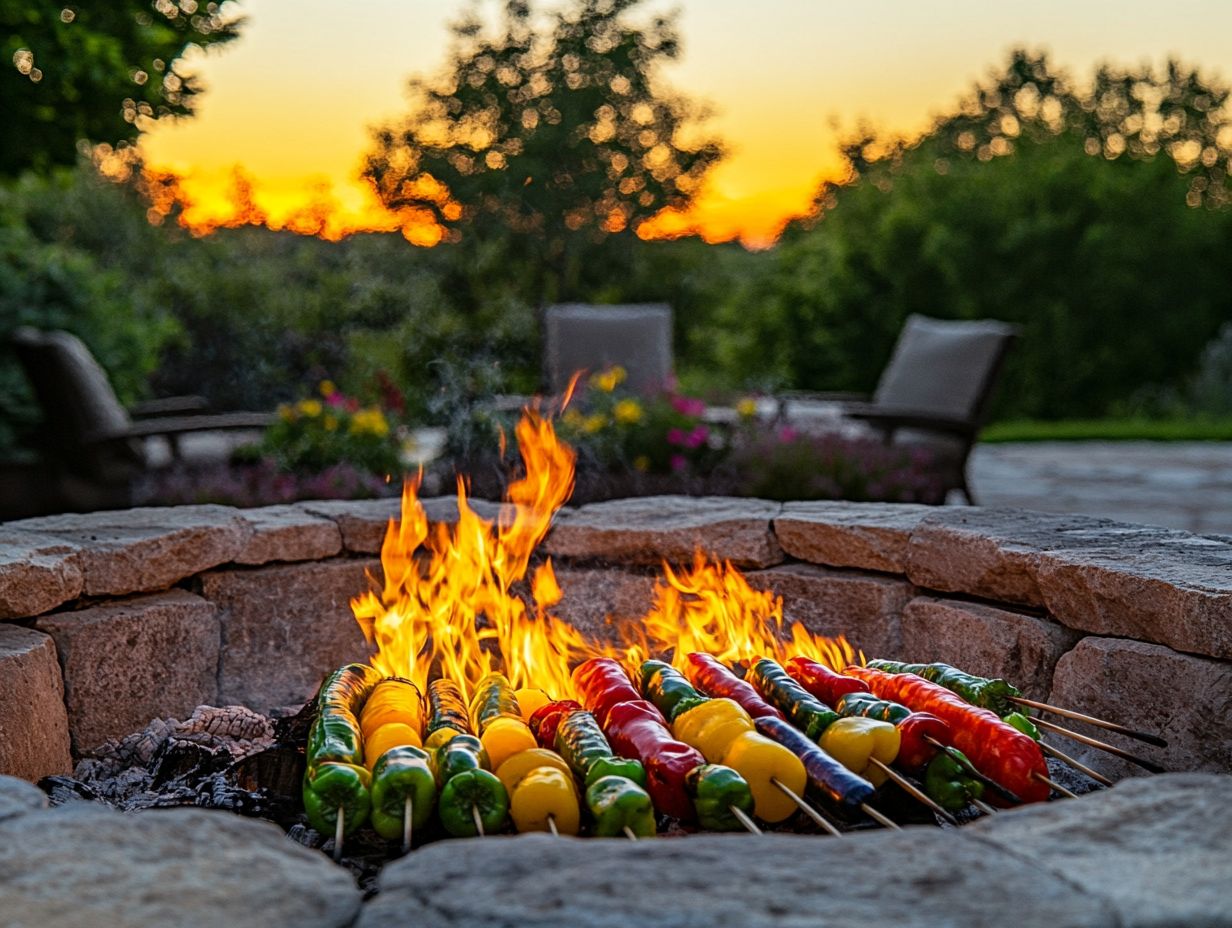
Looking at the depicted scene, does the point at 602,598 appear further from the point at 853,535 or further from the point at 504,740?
the point at 504,740

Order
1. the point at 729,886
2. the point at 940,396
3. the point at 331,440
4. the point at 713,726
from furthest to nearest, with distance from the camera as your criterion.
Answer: the point at 940,396
the point at 331,440
the point at 713,726
the point at 729,886

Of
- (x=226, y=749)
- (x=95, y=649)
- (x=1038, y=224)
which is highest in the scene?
(x=1038, y=224)

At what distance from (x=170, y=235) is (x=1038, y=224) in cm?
1147

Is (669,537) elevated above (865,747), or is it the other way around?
(669,537)

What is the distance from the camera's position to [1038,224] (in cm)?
1375

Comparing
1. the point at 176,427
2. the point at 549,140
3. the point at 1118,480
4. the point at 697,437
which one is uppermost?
the point at 549,140

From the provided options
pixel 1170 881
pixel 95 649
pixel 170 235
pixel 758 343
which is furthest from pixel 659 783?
pixel 170 235

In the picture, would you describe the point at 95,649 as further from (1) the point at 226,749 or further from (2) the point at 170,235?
(2) the point at 170,235

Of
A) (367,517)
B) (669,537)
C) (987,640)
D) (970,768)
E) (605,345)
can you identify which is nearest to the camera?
(970,768)

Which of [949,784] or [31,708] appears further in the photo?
[31,708]

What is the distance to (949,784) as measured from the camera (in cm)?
214

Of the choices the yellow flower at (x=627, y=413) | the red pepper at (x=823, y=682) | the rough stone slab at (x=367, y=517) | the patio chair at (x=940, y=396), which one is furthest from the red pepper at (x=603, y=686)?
the patio chair at (x=940, y=396)

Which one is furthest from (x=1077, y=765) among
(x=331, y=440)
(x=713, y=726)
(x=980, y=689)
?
(x=331, y=440)

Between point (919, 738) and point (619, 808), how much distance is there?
0.62 meters
